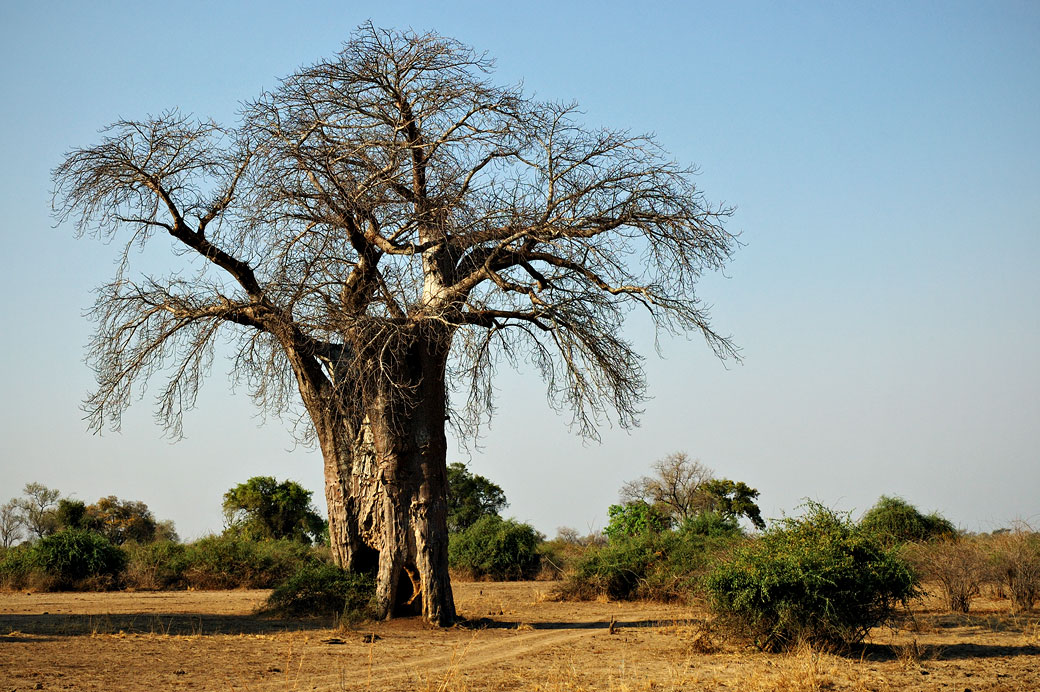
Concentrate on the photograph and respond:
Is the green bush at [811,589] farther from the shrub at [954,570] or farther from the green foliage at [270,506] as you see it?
the green foliage at [270,506]

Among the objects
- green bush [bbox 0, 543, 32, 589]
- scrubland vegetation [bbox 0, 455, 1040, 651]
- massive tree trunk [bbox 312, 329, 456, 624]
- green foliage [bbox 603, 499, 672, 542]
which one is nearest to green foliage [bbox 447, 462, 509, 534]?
scrubland vegetation [bbox 0, 455, 1040, 651]

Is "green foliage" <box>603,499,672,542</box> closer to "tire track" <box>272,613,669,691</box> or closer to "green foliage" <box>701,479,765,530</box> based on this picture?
"green foliage" <box>701,479,765,530</box>

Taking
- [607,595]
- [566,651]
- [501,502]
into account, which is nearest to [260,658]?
[566,651]

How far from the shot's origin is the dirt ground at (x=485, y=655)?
8086 mm

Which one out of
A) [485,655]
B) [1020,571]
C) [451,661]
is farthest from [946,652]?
[451,661]

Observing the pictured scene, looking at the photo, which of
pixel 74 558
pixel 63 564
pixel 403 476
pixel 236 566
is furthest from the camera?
pixel 236 566

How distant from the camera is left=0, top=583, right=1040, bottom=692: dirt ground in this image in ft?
26.5

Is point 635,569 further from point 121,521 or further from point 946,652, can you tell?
point 121,521

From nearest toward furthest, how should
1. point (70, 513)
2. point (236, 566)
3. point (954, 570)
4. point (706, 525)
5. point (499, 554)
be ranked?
1. point (954, 570)
2. point (236, 566)
3. point (706, 525)
4. point (499, 554)
5. point (70, 513)

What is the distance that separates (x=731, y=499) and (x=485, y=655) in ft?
78.9

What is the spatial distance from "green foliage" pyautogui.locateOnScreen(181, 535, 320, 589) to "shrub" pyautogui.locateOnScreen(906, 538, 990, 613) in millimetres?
12203

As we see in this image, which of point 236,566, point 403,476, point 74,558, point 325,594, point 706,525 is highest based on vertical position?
point 403,476

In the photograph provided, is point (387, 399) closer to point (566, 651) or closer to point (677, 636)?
point (566, 651)

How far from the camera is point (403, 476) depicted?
12469 mm
